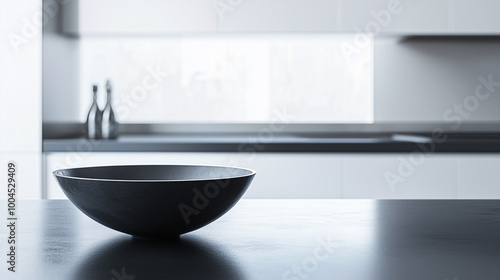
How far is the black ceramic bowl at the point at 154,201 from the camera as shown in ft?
2.37

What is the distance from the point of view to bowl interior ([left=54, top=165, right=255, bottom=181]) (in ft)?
3.09

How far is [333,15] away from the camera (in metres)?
2.55

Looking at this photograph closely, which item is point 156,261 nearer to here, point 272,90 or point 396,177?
point 396,177

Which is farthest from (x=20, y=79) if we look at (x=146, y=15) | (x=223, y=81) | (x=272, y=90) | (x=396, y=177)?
(x=396, y=177)

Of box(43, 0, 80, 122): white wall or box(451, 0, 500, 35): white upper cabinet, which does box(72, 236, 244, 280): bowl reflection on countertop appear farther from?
box(451, 0, 500, 35): white upper cabinet

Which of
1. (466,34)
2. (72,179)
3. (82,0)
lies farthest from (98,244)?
(466,34)

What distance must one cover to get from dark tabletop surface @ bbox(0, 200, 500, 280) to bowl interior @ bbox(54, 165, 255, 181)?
0.08 meters

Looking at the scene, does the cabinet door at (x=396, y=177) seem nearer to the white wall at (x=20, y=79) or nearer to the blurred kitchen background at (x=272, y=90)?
the blurred kitchen background at (x=272, y=90)

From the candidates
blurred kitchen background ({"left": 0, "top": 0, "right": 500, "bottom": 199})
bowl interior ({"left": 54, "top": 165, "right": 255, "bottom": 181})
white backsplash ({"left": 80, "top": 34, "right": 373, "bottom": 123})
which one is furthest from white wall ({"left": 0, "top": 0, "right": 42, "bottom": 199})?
bowl interior ({"left": 54, "top": 165, "right": 255, "bottom": 181})

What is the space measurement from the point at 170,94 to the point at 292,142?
926 millimetres

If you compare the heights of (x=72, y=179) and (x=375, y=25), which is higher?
(x=375, y=25)

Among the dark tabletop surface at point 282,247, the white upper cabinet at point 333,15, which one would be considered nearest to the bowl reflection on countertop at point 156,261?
the dark tabletop surface at point 282,247

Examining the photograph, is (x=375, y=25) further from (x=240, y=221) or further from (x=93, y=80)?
(x=240, y=221)

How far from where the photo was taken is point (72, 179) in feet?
2.45
